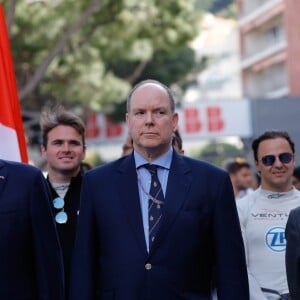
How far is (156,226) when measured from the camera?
5945 millimetres

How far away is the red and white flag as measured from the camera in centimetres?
767

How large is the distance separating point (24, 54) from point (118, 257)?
79.0 feet

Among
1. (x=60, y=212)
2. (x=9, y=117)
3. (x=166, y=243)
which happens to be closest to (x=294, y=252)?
(x=166, y=243)

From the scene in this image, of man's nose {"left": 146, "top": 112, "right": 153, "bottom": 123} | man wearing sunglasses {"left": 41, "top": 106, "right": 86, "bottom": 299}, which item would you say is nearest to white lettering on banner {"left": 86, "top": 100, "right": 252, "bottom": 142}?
man wearing sunglasses {"left": 41, "top": 106, "right": 86, "bottom": 299}

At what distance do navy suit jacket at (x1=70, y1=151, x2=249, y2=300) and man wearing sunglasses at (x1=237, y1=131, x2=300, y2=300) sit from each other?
1.51 m

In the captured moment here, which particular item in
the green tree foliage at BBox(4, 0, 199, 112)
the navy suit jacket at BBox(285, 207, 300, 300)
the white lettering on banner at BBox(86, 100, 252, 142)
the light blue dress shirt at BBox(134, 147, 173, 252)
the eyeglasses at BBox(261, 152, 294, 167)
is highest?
the green tree foliage at BBox(4, 0, 199, 112)

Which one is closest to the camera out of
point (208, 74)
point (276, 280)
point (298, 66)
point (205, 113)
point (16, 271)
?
point (16, 271)

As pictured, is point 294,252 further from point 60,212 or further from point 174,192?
point 60,212

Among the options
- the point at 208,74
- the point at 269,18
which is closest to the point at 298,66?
the point at 269,18

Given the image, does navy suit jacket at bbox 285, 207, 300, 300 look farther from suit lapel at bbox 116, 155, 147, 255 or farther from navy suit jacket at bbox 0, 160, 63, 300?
navy suit jacket at bbox 0, 160, 63, 300

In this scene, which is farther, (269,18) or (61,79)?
(269,18)

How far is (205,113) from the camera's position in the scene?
1517 inches

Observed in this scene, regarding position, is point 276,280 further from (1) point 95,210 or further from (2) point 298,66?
(2) point 298,66

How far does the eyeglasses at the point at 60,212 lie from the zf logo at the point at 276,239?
1.29 m
